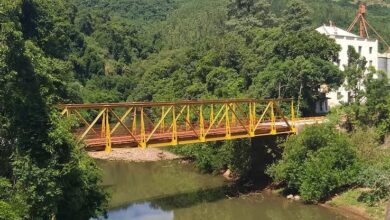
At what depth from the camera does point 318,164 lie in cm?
3094

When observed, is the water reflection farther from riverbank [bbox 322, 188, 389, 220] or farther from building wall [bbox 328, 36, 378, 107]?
building wall [bbox 328, 36, 378, 107]

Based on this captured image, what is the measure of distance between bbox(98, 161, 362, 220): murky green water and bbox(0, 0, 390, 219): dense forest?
1548 millimetres

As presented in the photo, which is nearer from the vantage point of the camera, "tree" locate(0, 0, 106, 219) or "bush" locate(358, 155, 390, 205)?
"tree" locate(0, 0, 106, 219)

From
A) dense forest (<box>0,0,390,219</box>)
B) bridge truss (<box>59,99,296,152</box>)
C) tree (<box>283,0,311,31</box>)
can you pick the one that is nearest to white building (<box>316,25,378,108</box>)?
dense forest (<box>0,0,390,219</box>)

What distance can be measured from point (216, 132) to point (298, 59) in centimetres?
1515

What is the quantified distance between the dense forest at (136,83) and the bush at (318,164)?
0.08 m

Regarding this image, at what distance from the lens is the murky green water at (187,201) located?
31188 mm

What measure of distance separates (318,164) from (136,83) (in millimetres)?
68592

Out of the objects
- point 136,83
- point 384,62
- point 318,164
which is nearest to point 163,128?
point 318,164

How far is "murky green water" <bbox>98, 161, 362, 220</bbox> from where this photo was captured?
3119 cm

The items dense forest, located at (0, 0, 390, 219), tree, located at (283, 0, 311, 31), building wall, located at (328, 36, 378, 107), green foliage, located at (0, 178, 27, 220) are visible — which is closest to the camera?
green foliage, located at (0, 178, 27, 220)

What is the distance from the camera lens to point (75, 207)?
20562mm

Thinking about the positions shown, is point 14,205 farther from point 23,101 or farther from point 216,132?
point 216,132

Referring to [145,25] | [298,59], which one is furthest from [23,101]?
[145,25]
